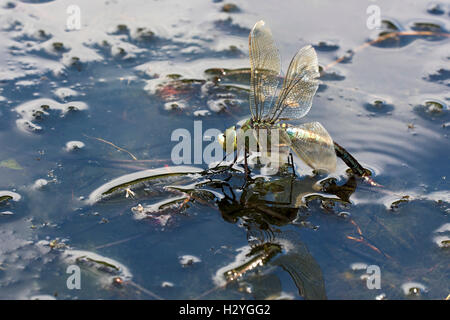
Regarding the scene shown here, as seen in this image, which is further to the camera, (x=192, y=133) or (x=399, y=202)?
(x=192, y=133)

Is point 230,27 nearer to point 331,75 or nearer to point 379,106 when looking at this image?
point 331,75

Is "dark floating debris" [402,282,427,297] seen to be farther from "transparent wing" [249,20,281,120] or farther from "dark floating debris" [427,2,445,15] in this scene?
"dark floating debris" [427,2,445,15]

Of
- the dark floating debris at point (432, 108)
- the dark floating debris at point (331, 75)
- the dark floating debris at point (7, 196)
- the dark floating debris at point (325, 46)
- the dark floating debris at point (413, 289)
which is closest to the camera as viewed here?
the dark floating debris at point (413, 289)

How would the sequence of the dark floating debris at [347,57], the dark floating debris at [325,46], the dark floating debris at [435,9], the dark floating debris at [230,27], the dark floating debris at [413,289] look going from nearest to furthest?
the dark floating debris at [413,289] < the dark floating debris at [347,57] < the dark floating debris at [325,46] < the dark floating debris at [230,27] < the dark floating debris at [435,9]

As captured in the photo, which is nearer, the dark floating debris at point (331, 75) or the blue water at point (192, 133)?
the blue water at point (192, 133)

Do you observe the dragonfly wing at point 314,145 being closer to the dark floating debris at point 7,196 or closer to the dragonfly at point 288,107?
the dragonfly at point 288,107

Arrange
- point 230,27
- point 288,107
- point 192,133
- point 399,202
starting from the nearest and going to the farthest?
point 399,202 → point 288,107 → point 192,133 → point 230,27

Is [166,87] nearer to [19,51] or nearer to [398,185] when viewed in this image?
[19,51]

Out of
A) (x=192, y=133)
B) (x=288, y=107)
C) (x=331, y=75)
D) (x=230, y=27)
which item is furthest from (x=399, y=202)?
(x=230, y=27)

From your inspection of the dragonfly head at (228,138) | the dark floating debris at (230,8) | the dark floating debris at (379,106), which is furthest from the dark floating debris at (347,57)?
the dragonfly head at (228,138)
